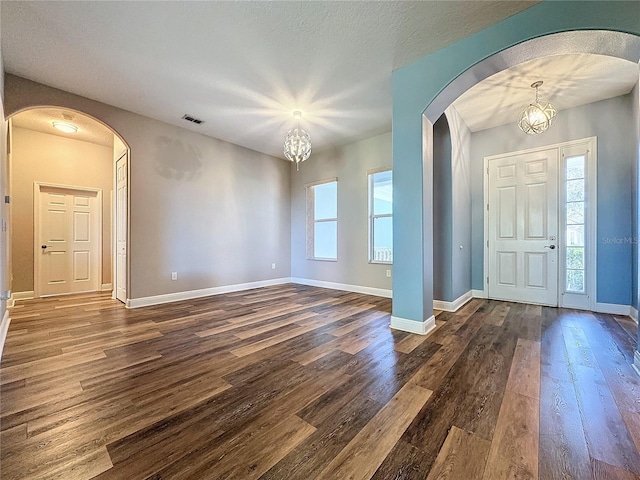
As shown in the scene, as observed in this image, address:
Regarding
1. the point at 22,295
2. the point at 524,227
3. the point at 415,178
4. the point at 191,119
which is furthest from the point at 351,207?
the point at 22,295

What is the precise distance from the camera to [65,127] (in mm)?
4355

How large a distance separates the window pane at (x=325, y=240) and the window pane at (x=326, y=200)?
0.20 meters

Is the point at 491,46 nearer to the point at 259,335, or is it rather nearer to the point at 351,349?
the point at 351,349

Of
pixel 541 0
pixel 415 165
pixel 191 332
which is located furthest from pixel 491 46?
pixel 191 332

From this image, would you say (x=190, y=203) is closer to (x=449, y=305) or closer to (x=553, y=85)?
(x=449, y=305)

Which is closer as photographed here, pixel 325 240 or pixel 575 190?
pixel 575 190

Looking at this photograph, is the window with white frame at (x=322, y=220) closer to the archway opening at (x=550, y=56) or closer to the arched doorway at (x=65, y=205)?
the archway opening at (x=550, y=56)

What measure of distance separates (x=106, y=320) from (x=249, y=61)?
3.46 metres

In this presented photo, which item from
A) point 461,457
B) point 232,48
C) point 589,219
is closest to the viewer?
point 461,457

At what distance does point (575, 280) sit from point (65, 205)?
8.67 m

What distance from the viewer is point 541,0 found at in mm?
1962

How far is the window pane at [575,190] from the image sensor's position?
3609 millimetres

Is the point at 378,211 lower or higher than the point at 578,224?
higher

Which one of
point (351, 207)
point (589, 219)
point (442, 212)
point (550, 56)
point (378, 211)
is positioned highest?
point (550, 56)
